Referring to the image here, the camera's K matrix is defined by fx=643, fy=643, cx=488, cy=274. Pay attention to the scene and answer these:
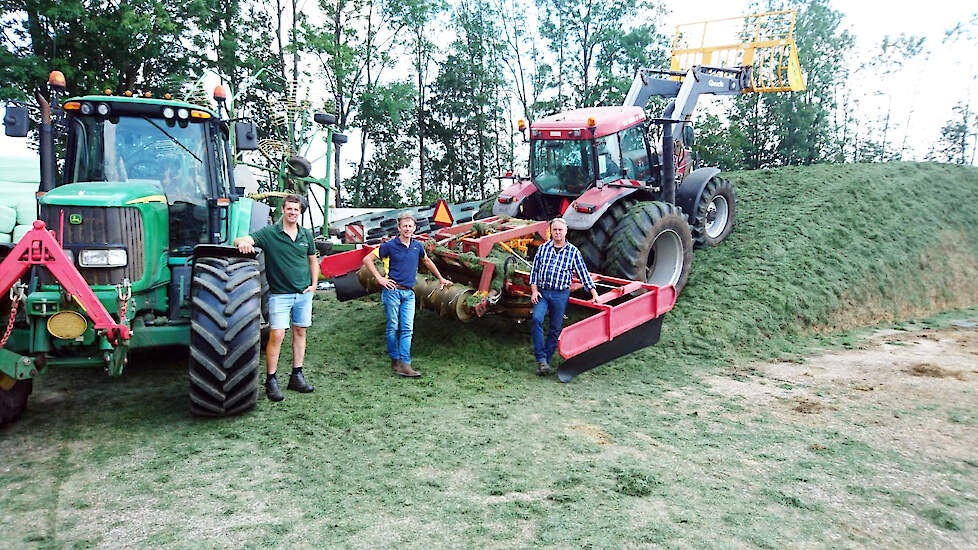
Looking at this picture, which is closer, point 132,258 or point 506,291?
point 132,258

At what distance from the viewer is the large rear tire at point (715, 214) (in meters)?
8.71

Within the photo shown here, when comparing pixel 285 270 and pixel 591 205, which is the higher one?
pixel 591 205

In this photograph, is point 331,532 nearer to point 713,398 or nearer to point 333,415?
point 333,415

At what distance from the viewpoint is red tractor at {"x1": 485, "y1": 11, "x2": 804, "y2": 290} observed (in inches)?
275

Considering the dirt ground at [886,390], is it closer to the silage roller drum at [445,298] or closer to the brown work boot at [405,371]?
the silage roller drum at [445,298]

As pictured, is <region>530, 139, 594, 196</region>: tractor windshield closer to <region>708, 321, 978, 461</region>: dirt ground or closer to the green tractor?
<region>708, 321, 978, 461</region>: dirt ground

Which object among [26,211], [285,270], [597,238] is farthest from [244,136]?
[597,238]

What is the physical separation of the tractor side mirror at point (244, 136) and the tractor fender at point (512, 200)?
3486 mm

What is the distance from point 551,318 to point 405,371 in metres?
1.38

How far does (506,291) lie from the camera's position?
6.04 m

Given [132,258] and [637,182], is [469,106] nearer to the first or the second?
[637,182]

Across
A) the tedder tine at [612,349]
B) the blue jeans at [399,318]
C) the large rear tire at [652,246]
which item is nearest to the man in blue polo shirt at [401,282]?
the blue jeans at [399,318]

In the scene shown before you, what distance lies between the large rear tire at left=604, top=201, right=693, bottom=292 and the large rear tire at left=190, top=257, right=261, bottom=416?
3.88 m

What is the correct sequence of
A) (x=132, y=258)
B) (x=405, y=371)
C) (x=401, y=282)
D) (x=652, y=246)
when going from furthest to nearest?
(x=652, y=246), (x=405, y=371), (x=401, y=282), (x=132, y=258)
